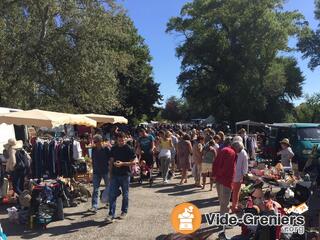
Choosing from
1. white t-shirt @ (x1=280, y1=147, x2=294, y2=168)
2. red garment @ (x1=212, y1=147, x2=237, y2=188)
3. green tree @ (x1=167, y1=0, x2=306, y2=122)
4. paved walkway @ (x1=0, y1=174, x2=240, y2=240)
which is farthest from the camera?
green tree @ (x1=167, y1=0, x2=306, y2=122)

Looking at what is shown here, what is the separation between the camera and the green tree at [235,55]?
44.2 m

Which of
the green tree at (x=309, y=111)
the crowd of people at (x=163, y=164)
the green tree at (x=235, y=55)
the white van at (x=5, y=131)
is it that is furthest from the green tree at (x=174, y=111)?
the crowd of people at (x=163, y=164)

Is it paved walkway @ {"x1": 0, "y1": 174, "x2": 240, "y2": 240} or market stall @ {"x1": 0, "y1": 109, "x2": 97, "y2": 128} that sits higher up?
market stall @ {"x1": 0, "y1": 109, "x2": 97, "y2": 128}

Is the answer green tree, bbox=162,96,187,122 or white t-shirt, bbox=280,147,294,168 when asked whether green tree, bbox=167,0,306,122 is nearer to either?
white t-shirt, bbox=280,147,294,168

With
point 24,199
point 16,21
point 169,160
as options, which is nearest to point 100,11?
point 16,21

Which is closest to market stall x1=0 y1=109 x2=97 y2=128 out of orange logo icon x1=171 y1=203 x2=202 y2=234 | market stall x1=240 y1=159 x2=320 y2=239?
market stall x1=240 y1=159 x2=320 y2=239

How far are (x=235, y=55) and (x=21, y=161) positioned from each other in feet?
117

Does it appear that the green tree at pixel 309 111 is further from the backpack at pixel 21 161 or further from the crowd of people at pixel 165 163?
the backpack at pixel 21 161

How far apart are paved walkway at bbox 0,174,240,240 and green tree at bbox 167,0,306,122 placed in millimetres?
33165

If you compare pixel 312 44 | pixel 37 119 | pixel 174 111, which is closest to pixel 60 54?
pixel 37 119

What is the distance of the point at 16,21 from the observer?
2355cm

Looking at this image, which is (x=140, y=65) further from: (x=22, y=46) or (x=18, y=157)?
(x=18, y=157)

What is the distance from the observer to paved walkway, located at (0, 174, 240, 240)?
8727 mm

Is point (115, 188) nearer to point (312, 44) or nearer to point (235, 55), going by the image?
point (235, 55)
